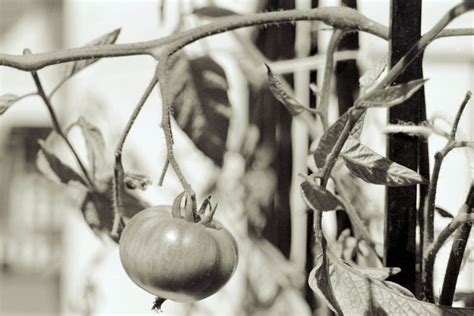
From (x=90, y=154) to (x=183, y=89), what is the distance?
0.14m

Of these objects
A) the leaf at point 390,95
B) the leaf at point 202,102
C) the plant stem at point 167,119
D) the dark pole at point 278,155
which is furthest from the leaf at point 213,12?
the leaf at point 390,95

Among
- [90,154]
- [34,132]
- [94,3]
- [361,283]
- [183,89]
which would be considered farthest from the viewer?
[34,132]

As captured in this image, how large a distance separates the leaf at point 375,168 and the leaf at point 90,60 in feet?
0.62

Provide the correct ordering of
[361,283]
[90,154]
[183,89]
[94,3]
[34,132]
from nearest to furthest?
[361,283] → [90,154] → [183,89] → [94,3] → [34,132]

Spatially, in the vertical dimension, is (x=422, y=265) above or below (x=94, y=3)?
below

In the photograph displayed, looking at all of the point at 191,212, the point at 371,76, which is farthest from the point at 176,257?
the point at 371,76

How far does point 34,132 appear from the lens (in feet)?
6.42

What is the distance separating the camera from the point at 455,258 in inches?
16.7

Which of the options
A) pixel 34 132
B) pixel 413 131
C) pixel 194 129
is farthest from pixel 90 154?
pixel 34 132

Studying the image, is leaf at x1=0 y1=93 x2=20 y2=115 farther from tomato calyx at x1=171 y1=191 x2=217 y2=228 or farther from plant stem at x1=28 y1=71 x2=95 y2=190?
tomato calyx at x1=171 y1=191 x2=217 y2=228

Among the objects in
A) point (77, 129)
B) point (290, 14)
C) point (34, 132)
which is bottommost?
point (34, 132)

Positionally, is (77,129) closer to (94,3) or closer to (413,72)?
(94,3)

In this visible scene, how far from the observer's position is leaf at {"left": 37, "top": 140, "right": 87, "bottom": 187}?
1.86 feet

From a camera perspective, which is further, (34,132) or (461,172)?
(34,132)
